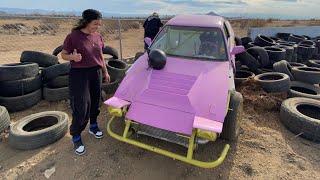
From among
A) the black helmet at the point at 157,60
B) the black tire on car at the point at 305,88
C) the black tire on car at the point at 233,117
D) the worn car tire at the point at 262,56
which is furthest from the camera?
the worn car tire at the point at 262,56

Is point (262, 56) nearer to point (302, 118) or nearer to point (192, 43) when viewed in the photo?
point (302, 118)

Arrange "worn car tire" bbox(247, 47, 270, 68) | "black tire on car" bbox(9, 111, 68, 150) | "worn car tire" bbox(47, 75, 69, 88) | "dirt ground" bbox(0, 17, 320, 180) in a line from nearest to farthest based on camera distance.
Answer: "dirt ground" bbox(0, 17, 320, 180), "black tire on car" bbox(9, 111, 68, 150), "worn car tire" bbox(47, 75, 69, 88), "worn car tire" bbox(247, 47, 270, 68)

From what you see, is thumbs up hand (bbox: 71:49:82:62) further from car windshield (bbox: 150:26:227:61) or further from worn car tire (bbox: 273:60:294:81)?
worn car tire (bbox: 273:60:294:81)

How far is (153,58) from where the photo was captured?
4.81m

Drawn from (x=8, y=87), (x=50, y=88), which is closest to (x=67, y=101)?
(x=50, y=88)

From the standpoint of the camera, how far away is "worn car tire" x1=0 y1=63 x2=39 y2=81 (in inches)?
226

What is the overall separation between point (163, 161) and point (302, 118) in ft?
8.87

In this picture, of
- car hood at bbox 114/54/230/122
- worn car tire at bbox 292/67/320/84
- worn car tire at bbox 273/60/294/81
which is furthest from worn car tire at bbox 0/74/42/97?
worn car tire at bbox 292/67/320/84

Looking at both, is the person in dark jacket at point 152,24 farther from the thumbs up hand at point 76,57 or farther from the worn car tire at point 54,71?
the thumbs up hand at point 76,57

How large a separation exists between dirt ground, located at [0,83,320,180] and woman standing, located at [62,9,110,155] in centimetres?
37

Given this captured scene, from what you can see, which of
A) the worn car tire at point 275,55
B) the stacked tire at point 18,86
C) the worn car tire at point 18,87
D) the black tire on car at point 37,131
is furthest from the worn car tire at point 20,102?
the worn car tire at point 275,55

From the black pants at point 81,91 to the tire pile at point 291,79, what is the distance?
3660 millimetres

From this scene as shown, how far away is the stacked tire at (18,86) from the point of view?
19.0 feet

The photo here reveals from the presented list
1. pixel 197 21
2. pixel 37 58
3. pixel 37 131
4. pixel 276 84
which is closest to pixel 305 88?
pixel 276 84
